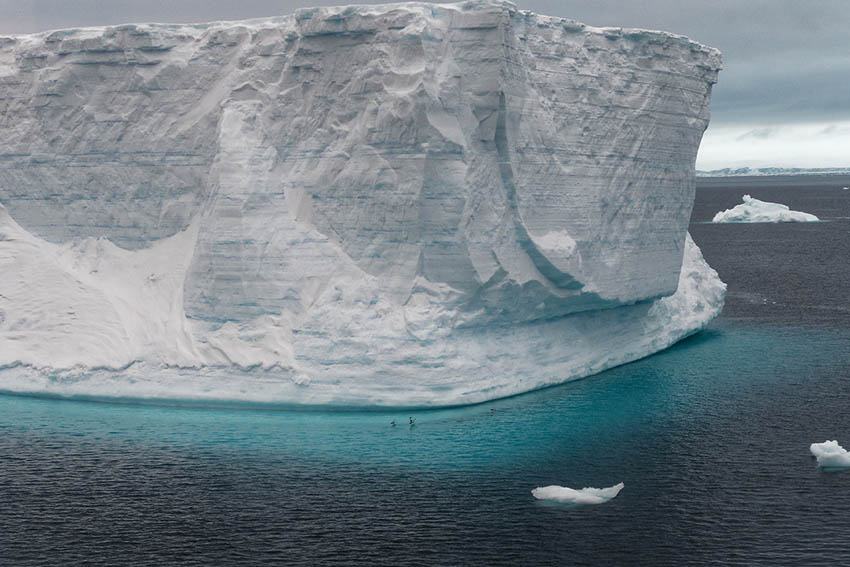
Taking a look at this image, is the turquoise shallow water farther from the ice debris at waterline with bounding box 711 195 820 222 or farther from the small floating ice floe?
the ice debris at waterline with bounding box 711 195 820 222

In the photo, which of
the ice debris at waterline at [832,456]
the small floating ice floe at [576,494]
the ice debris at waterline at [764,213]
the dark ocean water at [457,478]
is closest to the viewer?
the dark ocean water at [457,478]

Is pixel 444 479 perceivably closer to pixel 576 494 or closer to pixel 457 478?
pixel 457 478

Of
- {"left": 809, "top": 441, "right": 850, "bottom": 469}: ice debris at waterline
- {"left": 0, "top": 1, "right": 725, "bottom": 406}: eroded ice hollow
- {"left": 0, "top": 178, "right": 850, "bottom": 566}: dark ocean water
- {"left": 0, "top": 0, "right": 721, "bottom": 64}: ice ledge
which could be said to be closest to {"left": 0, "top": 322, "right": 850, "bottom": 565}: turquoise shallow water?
{"left": 0, "top": 178, "right": 850, "bottom": 566}: dark ocean water

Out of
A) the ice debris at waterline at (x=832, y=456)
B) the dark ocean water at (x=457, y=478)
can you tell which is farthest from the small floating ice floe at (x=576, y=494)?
the ice debris at waterline at (x=832, y=456)

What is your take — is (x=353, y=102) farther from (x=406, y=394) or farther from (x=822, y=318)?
(x=822, y=318)

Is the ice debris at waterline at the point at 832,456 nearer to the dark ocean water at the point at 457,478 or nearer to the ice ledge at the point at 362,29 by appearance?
the dark ocean water at the point at 457,478

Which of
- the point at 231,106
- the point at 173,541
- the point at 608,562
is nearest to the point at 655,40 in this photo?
the point at 231,106
